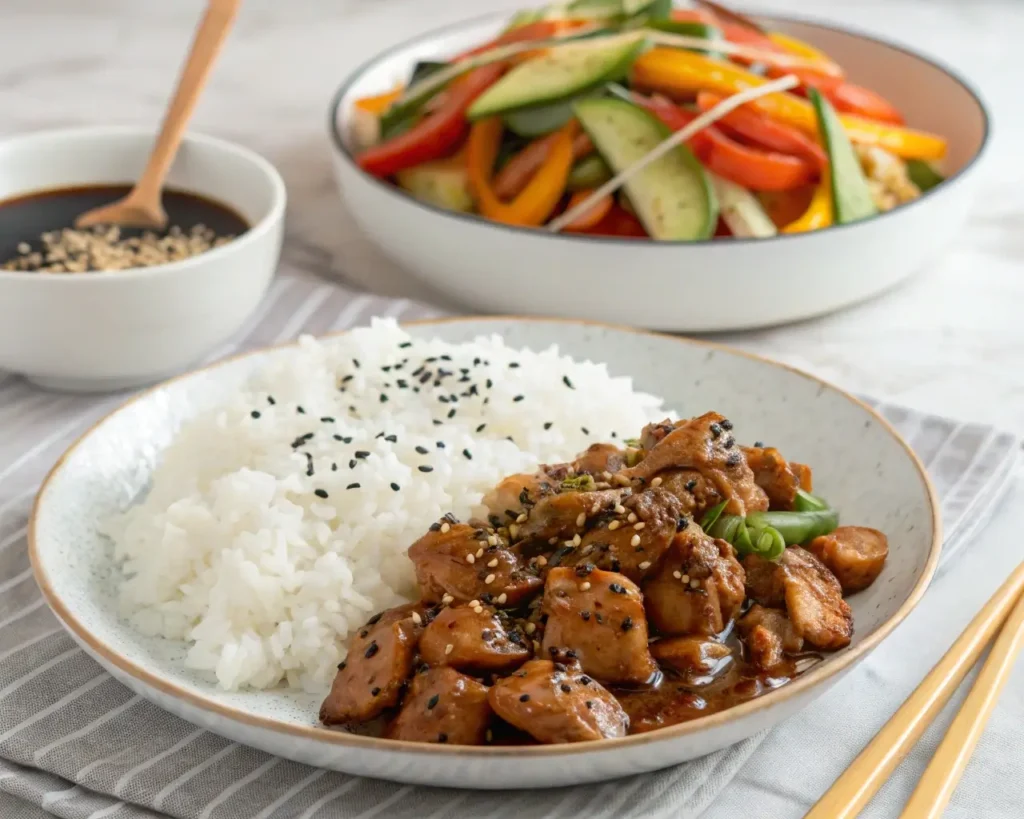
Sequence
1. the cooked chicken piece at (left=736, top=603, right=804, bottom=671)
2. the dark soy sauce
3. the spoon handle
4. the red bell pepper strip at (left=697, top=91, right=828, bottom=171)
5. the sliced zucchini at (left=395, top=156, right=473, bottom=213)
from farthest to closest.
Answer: the sliced zucchini at (left=395, top=156, right=473, bottom=213), the red bell pepper strip at (left=697, top=91, right=828, bottom=171), the spoon handle, the dark soy sauce, the cooked chicken piece at (left=736, top=603, right=804, bottom=671)

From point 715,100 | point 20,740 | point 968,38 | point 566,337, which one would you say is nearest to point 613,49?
point 715,100

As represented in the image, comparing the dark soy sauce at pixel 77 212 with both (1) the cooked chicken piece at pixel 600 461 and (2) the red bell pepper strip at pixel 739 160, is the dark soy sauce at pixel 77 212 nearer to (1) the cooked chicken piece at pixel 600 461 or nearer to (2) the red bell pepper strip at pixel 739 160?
(2) the red bell pepper strip at pixel 739 160

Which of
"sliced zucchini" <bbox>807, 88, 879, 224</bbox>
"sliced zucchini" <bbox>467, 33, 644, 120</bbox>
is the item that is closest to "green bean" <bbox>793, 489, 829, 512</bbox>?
"sliced zucchini" <bbox>807, 88, 879, 224</bbox>

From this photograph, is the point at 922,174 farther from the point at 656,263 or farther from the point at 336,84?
the point at 336,84

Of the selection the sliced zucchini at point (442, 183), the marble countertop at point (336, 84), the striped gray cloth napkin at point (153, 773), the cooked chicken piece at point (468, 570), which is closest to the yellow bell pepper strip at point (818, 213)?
the marble countertop at point (336, 84)

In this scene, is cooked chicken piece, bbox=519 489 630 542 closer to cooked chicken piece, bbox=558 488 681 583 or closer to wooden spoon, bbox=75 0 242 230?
cooked chicken piece, bbox=558 488 681 583

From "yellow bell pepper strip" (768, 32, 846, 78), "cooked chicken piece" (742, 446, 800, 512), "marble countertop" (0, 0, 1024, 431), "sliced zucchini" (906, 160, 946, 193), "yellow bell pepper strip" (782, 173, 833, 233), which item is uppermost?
"yellow bell pepper strip" (768, 32, 846, 78)

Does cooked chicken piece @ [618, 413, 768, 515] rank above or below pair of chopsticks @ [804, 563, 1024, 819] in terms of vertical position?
above
